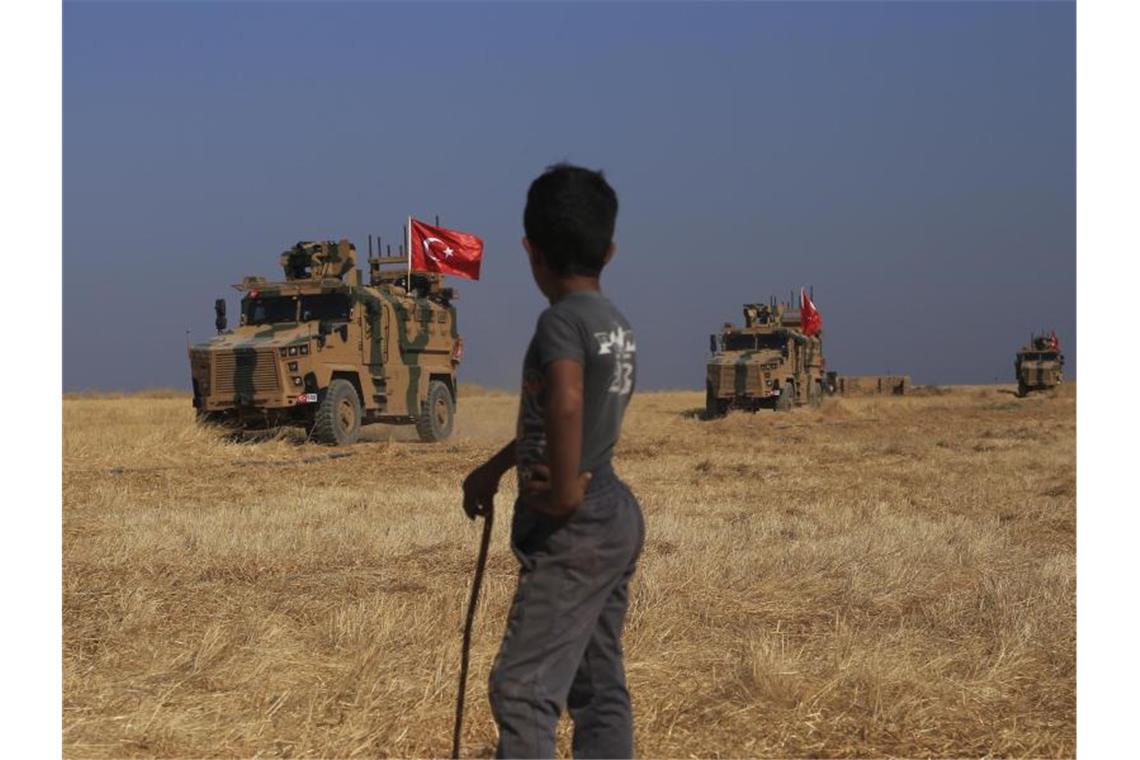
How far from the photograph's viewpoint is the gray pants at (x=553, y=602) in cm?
297

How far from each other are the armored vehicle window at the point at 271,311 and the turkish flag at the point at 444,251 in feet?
12.0

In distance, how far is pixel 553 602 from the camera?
9.84ft

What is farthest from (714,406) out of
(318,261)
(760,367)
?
(318,261)

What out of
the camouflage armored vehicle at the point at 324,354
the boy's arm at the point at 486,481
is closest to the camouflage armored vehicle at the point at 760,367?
the camouflage armored vehicle at the point at 324,354

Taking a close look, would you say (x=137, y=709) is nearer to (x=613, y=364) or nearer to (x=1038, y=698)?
(x=613, y=364)

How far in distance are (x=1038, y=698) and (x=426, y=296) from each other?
1810 cm

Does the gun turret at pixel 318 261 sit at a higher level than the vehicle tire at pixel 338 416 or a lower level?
higher

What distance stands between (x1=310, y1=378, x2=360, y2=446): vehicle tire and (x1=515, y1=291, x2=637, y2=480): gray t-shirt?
15.0m

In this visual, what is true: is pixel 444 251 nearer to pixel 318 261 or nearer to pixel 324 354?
pixel 318 261

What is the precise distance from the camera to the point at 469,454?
16.7 meters

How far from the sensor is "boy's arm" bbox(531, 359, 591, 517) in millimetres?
2881

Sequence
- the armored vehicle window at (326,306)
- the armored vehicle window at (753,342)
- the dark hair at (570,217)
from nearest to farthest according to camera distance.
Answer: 1. the dark hair at (570,217)
2. the armored vehicle window at (326,306)
3. the armored vehicle window at (753,342)

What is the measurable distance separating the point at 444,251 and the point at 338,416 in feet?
18.7

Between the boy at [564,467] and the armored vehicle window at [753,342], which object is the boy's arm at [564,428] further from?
the armored vehicle window at [753,342]
